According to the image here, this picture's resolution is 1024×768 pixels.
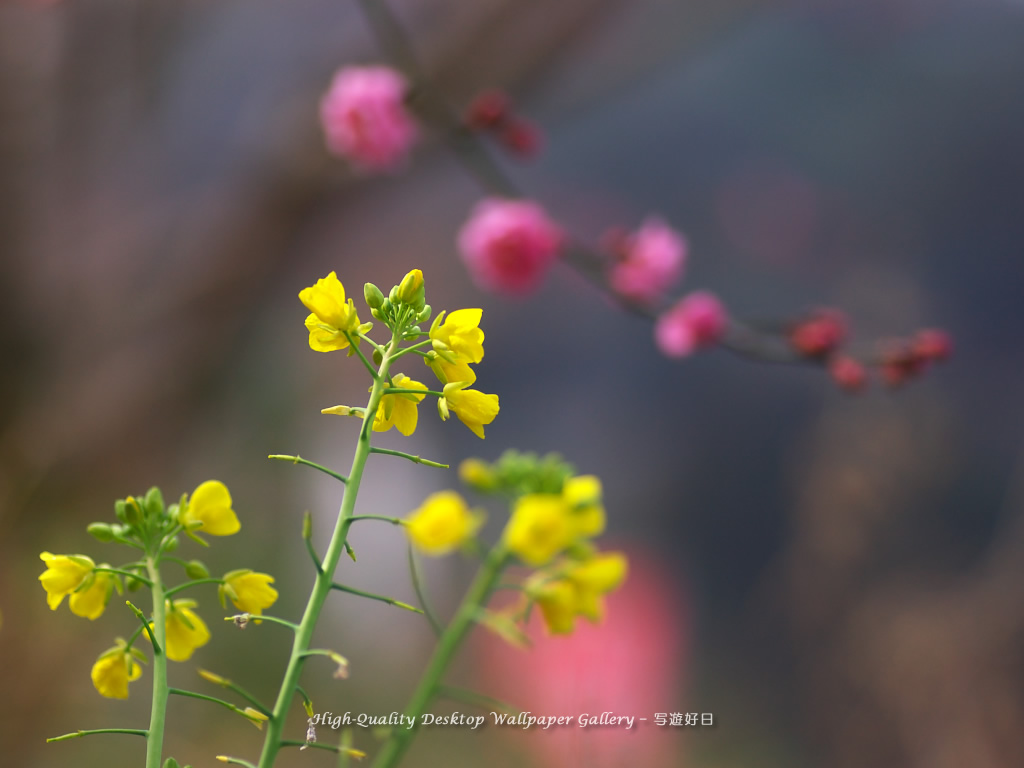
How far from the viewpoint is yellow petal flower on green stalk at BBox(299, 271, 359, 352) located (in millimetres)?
165

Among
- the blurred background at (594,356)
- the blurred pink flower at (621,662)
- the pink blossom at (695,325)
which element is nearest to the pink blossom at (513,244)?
the pink blossom at (695,325)

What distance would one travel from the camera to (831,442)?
1.44 metres

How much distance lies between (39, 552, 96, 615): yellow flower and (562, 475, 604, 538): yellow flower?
4.2 inches

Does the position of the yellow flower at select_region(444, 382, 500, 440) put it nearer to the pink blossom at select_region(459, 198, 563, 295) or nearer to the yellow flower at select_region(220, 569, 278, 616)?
the yellow flower at select_region(220, 569, 278, 616)

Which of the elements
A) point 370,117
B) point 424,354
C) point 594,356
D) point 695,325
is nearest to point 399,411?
point 424,354

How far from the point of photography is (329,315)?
168mm

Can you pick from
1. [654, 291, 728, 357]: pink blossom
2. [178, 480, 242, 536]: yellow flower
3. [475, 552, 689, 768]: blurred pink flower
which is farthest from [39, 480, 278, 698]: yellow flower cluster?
[475, 552, 689, 768]: blurred pink flower

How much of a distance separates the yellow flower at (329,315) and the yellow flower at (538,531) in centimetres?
6

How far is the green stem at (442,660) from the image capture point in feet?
0.53

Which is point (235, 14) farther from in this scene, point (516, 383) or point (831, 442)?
point (831, 442)

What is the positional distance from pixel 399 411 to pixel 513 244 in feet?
2.85

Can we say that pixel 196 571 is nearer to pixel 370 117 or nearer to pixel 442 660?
pixel 442 660

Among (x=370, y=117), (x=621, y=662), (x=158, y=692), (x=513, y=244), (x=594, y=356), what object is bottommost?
(x=158, y=692)

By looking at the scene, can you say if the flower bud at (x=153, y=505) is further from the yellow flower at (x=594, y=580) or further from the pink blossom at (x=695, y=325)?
the pink blossom at (x=695, y=325)
